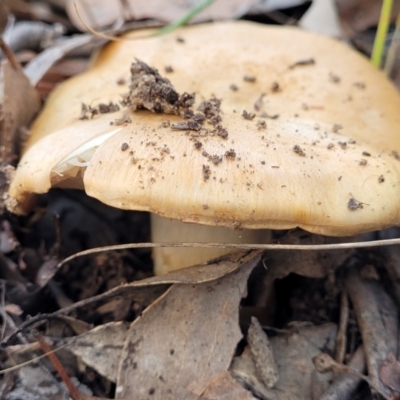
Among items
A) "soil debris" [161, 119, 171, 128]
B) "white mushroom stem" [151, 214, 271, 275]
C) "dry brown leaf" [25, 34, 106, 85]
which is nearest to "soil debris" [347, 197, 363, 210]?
"white mushroom stem" [151, 214, 271, 275]

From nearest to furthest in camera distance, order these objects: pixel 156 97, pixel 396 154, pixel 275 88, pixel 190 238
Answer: pixel 156 97
pixel 396 154
pixel 190 238
pixel 275 88

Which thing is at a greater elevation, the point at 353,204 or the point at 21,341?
the point at 353,204

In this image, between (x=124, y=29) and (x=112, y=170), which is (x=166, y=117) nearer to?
(x=112, y=170)

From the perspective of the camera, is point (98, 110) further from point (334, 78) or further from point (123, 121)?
point (334, 78)

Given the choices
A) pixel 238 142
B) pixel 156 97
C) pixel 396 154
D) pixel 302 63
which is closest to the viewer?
pixel 238 142

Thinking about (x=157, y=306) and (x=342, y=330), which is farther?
(x=342, y=330)

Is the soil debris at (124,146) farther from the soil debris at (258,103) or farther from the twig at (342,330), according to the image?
the twig at (342,330)

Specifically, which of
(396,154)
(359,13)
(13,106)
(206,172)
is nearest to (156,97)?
(206,172)
